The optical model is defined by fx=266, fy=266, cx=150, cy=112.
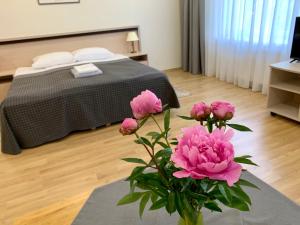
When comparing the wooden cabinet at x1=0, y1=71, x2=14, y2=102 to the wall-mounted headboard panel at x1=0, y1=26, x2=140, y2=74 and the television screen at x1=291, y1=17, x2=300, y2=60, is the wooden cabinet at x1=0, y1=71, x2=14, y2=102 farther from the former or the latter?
the television screen at x1=291, y1=17, x2=300, y2=60

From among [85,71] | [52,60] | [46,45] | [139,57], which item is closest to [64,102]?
[85,71]

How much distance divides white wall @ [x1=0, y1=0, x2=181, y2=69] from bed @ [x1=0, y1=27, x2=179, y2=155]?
102cm

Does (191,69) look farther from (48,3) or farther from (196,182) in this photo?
(196,182)

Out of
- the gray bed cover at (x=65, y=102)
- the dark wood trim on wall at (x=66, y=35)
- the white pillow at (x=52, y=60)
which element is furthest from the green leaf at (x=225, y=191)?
the dark wood trim on wall at (x=66, y=35)

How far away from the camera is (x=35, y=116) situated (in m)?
2.48

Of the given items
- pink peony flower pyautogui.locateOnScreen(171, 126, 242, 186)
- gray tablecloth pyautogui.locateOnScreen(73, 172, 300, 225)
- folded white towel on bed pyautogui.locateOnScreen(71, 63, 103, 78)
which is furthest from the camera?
folded white towel on bed pyautogui.locateOnScreen(71, 63, 103, 78)

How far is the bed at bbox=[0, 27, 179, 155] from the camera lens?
244 cm

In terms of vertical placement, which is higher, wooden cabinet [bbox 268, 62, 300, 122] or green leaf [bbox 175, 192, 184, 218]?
green leaf [bbox 175, 192, 184, 218]

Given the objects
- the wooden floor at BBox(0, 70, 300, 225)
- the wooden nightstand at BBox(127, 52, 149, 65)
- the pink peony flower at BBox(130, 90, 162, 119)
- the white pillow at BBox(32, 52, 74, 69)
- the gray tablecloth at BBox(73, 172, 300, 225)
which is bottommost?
the wooden floor at BBox(0, 70, 300, 225)

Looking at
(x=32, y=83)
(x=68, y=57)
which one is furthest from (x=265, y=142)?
(x=68, y=57)

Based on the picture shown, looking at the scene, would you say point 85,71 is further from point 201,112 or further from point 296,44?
point 201,112

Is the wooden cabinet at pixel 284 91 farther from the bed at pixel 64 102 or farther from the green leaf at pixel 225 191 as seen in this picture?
the green leaf at pixel 225 191

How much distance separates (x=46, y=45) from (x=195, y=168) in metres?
3.87

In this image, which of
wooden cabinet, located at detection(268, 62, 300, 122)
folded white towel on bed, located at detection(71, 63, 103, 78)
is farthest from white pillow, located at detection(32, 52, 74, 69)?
wooden cabinet, located at detection(268, 62, 300, 122)
